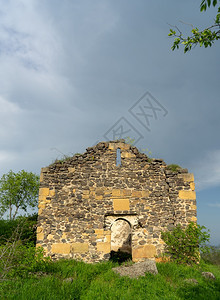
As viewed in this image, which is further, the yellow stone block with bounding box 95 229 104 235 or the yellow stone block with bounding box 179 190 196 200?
the yellow stone block with bounding box 179 190 196 200

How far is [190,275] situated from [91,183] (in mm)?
4970

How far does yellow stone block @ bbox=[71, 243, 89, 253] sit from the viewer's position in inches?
354

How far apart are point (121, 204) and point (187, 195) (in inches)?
113

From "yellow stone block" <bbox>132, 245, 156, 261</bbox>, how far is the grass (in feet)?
3.22

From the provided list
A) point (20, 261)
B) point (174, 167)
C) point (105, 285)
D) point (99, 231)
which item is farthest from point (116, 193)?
point (20, 261)

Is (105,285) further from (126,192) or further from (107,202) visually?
(126,192)

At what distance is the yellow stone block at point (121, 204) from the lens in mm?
9461

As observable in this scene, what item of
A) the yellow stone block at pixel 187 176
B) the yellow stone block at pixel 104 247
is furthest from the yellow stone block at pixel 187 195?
the yellow stone block at pixel 104 247

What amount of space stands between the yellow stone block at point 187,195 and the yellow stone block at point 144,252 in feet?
7.88

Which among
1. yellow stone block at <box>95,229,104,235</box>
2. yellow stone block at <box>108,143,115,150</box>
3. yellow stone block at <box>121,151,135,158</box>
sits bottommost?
yellow stone block at <box>95,229,104,235</box>

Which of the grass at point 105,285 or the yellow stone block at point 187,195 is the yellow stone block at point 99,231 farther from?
the yellow stone block at point 187,195

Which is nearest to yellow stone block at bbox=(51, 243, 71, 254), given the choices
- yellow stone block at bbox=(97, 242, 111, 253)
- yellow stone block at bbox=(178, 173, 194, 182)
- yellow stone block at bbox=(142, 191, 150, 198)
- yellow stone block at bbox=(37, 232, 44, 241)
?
yellow stone block at bbox=(37, 232, 44, 241)

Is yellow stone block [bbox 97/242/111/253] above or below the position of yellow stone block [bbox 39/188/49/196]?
below

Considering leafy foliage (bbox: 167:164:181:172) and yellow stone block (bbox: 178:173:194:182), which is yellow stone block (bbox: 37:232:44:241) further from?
yellow stone block (bbox: 178:173:194:182)
